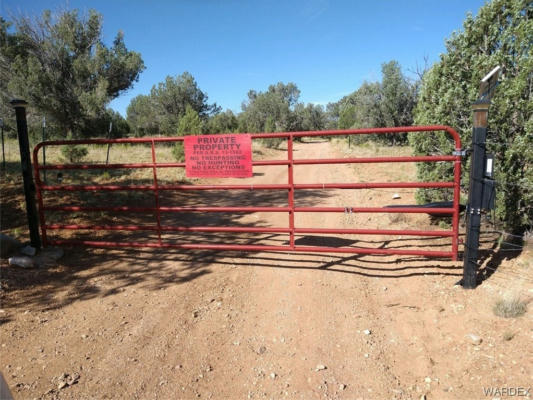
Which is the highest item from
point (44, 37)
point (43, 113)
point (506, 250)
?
point (44, 37)

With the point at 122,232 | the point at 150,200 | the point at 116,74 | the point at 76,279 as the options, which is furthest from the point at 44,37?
the point at 76,279

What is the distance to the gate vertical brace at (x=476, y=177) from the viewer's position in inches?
137

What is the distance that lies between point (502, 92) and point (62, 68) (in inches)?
912

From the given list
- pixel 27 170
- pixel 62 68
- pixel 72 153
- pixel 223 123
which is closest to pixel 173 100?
pixel 223 123

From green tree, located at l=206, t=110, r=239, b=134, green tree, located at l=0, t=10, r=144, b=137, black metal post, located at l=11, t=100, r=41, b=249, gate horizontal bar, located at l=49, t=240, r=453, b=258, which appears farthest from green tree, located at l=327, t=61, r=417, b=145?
black metal post, located at l=11, t=100, r=41, b=249

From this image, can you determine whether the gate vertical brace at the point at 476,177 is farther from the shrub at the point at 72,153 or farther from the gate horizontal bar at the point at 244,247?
the shrub at the point at 72,153

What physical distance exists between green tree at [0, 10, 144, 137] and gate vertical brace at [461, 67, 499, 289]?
21114mm

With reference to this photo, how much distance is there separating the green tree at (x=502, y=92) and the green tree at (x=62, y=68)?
2000cm

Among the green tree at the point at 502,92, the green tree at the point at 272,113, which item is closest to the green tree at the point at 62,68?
the green tree at the point at 502,92

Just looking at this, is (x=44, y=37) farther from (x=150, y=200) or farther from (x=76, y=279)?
(x=76, y=279)

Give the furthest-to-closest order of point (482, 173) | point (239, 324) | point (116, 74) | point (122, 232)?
point (116, 74)
point (122, 232)
point (482, 173)
point (239, 324)

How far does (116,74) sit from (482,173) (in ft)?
77.6

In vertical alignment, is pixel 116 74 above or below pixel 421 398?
above

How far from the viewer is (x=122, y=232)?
6230 millimetres
